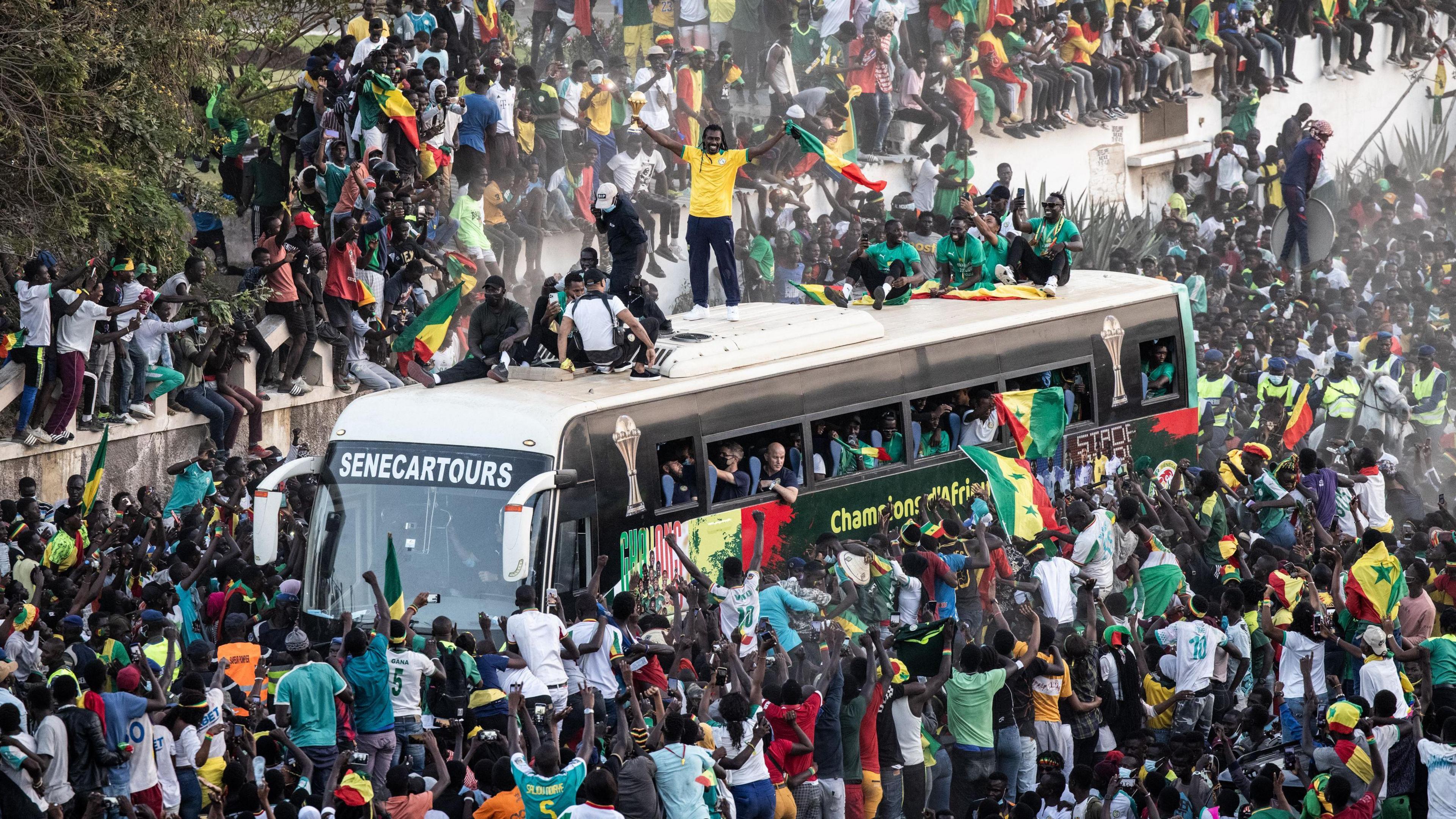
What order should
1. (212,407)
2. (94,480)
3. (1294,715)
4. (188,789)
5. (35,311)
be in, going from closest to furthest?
1. (188,789)
2. (1294,715)
3. (94,480)
4. (35,311)
5. (212,407)

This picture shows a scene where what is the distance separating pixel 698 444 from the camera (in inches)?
502

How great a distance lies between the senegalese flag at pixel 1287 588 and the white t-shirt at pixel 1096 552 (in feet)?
3.89

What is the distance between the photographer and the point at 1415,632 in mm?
11344

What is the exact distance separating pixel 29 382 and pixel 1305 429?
1080 centimetres

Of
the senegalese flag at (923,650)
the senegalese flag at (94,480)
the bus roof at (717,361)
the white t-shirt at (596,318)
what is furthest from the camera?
the senegalese flag at (94,480)

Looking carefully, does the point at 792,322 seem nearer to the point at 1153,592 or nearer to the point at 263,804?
the point at 1153,592

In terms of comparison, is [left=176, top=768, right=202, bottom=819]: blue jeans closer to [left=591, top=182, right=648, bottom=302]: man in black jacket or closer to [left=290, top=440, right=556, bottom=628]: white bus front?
[left=290, top=440, right=556, bottom=628]: white bus front

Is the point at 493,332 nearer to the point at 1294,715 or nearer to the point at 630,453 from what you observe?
the point at 630,453

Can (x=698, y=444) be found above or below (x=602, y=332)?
below

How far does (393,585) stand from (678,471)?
2096 mm

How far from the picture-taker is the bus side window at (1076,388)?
50.3 ft

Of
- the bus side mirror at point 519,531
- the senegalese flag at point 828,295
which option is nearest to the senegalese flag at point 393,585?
the bus side mirror at point 519,531

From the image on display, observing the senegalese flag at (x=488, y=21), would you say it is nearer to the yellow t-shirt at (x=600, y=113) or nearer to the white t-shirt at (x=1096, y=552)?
the yellow t-shirt at (x=600, y=113)

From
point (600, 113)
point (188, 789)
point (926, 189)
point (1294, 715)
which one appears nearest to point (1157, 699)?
point (1294, 715)
